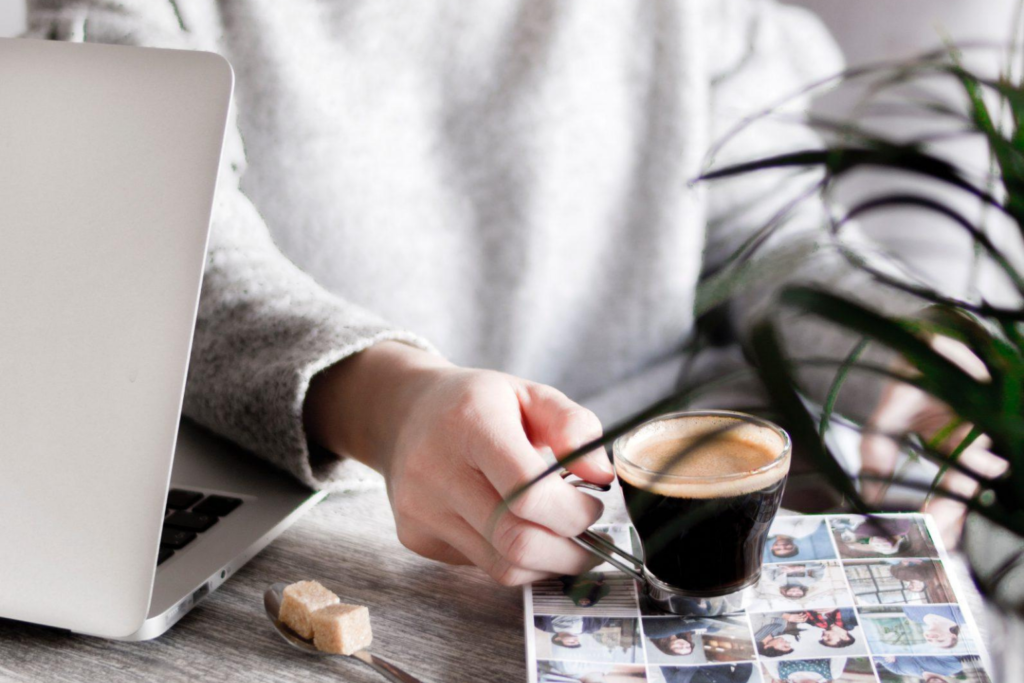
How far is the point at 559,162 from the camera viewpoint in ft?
3.20

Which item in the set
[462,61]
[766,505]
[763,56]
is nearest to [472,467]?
[766,505]

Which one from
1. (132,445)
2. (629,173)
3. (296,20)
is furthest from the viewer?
(629,173)

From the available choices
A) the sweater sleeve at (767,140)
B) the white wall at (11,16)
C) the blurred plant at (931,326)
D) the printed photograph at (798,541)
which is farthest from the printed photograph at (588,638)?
the white wall at (11,16)

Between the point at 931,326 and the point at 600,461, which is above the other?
the point at 931,326

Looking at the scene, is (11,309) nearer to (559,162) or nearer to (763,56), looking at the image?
(559,162)

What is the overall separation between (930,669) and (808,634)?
0.05m

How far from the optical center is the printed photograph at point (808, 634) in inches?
15.6

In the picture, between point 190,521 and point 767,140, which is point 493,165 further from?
point 190,521

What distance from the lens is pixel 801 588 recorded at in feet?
1.48

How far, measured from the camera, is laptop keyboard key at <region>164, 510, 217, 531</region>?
0.52m

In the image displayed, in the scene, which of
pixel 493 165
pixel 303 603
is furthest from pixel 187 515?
pixel 493 165

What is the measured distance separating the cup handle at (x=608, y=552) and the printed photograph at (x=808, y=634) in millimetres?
64

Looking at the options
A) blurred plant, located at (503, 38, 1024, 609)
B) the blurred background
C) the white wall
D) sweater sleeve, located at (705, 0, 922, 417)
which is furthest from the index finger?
the white wall

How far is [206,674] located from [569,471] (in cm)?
21
